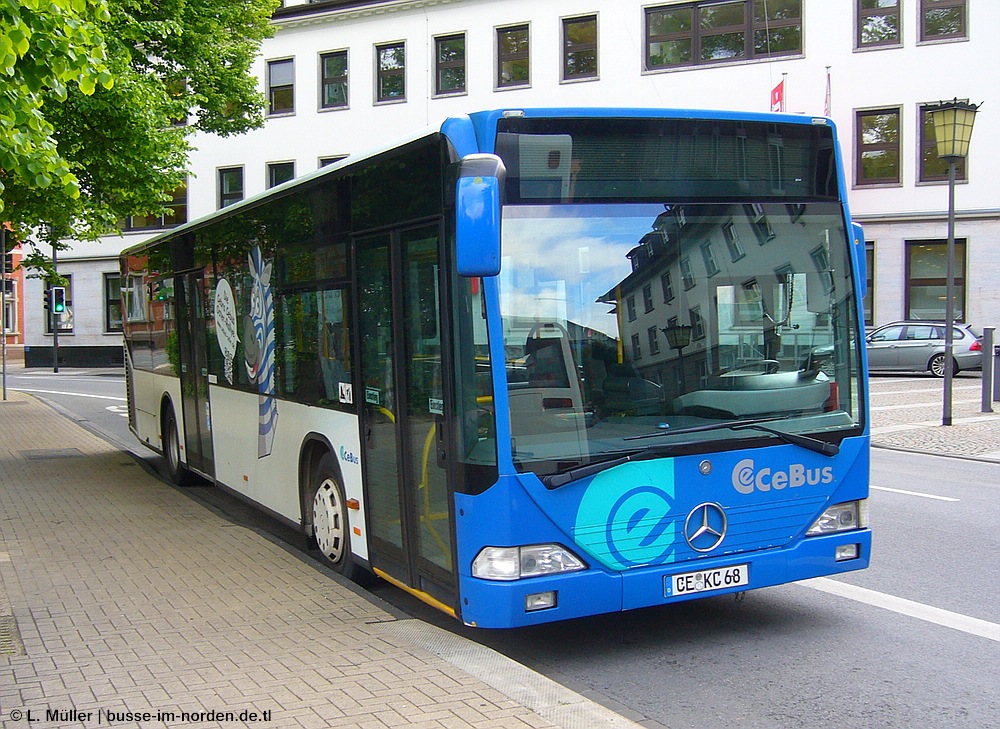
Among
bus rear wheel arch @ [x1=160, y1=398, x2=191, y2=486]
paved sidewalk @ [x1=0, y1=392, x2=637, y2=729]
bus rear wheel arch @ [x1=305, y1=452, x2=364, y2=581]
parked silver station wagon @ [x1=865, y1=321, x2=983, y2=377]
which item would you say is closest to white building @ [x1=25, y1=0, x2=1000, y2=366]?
parked silver station wagon @ [x1=865, y1=321, x2=983, y2=377]

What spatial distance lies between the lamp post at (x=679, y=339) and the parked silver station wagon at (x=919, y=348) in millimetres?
23221

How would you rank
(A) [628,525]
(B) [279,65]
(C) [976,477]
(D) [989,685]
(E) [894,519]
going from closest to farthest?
(D) [989,685]
(A) [628,525]
(E) [894,519]
(C) [976,477]
(B) [279,65]

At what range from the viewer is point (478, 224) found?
4812 millimetres

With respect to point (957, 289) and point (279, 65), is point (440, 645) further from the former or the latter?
point (279, 65)

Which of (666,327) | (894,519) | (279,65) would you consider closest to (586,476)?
(666,327)

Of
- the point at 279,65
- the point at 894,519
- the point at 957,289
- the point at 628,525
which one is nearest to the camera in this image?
the point at 628,525

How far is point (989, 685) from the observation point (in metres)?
5.09

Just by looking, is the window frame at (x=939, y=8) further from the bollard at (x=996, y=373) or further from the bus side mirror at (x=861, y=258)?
the bus side mirror at (x=861, y=258)

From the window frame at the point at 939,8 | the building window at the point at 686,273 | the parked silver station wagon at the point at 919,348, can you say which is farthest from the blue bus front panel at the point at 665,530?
the window frame at the point at 939,8

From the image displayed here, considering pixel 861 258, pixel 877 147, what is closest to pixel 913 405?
pixel 877 147

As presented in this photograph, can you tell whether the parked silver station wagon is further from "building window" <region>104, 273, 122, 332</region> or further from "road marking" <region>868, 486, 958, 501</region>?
"building window" <region>104, 273, 122, 332</region>

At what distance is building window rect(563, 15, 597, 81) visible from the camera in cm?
3541

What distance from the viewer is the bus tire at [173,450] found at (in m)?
12.2

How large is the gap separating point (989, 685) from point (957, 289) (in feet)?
94.0
